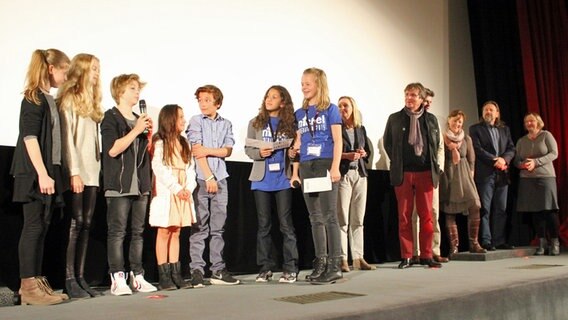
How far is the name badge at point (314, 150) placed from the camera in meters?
3.73

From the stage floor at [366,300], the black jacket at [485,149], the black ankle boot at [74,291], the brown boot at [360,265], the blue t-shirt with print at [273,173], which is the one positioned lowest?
the stage floor at [366,300]

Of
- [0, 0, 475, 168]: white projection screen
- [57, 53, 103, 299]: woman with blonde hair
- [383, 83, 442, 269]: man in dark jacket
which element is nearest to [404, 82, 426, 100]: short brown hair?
[383, 83, 442, 269]: man in dark jacket

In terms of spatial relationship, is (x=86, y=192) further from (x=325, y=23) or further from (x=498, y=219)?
(x=498, y=219)

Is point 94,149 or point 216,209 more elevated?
point 94,149

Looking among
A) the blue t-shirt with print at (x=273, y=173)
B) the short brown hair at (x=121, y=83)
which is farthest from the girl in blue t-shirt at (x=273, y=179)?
the short brown hair at (x=121, y=83)

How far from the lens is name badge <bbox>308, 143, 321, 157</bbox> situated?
12.2 feet

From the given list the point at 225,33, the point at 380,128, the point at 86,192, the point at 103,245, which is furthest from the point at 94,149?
the point at 380,128

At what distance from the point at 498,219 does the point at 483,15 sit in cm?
217

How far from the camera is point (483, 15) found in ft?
22.0

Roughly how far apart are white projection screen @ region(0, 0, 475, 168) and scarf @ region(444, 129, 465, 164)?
25.1 inches

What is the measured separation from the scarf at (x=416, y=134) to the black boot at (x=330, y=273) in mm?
1248

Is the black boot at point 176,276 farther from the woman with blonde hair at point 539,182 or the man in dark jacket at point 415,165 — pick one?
the woman with blonde hair at point 539,182

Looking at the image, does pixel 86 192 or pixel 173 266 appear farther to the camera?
pixel 173 266

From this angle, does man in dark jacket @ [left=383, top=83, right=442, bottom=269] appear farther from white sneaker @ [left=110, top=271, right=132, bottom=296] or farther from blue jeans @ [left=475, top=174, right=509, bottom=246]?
white sneaker @ [left=110, top=271, right=132, bottom=296]
